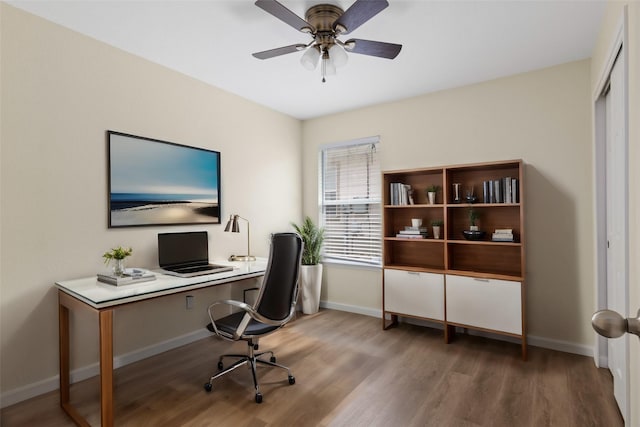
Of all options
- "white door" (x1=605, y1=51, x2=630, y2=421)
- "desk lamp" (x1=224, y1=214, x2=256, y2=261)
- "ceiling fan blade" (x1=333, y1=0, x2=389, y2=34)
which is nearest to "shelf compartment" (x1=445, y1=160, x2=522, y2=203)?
"white door" (x1=605, y1=51, x2=630, y2=421)

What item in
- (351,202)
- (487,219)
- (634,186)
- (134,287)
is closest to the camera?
(634,186)

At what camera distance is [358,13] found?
75.2 inches

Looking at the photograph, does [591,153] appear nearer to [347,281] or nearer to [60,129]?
[347,281]

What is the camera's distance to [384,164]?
4.07 meters

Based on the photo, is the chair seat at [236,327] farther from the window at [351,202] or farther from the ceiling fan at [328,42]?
the window at [351,202]

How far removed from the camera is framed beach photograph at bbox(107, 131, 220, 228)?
9.01 feet

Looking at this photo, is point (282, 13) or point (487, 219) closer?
point (282, 13)

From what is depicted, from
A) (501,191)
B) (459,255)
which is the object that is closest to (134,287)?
(459,255)

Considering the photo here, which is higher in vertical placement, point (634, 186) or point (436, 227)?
point (634, 186)

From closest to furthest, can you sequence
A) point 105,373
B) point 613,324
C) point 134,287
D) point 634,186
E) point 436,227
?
point 613,324, point 634,186, point 105,373, point 134,287, point 436,227

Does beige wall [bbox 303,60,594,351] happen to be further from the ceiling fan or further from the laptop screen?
the laptop screen

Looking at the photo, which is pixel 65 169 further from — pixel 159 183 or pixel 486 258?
pixel 486 258

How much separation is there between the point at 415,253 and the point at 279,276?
6.75 ft

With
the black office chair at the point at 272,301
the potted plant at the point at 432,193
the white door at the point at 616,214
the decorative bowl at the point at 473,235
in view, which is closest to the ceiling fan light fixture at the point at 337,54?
the black office chair at the point at 272,301
